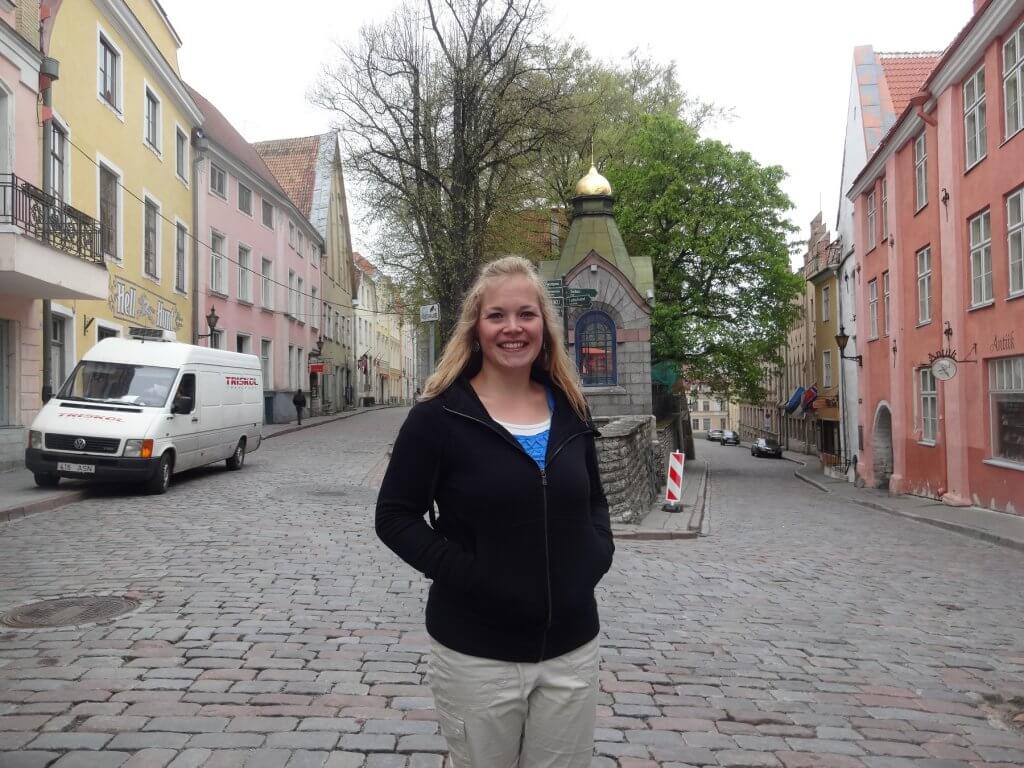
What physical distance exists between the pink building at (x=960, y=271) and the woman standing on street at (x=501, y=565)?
609 inches

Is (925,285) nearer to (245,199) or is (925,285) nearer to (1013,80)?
(1013,80)

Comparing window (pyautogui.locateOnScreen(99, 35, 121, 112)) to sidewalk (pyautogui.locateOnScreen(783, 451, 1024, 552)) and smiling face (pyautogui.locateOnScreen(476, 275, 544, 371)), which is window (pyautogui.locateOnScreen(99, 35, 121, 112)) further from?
smiling face (pyautogui.locateOnScreen(476, 275, 544, 371))

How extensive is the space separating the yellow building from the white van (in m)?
4.92

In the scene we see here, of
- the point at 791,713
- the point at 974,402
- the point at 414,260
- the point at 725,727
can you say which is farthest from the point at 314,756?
the point at 414,260

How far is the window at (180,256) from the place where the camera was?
87.4 ft

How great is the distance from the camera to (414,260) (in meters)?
30.9

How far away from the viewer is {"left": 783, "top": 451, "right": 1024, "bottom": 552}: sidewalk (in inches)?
511

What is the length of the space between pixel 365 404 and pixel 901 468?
44665mm

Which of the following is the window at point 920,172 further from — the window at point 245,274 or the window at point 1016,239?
the window at point 245,274

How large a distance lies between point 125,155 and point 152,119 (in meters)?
3.28

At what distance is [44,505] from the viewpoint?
11789 millimetres

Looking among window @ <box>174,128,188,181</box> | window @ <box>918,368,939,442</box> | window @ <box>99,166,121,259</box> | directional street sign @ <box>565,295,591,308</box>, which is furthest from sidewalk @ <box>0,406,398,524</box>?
window @ <box>918,368,939,442</box>

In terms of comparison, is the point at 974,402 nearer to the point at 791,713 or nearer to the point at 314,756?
the point at 791,713

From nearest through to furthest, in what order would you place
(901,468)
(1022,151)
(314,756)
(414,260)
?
(314,756) < (1022,151) < (901,468) < (414,260)
